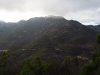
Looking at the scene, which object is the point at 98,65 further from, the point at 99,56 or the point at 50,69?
the point at 50,69

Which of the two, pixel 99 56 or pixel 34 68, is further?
pixel 34 68

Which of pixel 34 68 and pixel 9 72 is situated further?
pixel 9 72

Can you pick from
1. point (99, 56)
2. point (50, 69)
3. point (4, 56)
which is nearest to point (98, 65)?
point (99, 56)

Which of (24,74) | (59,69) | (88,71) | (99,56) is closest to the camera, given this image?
(99,56)

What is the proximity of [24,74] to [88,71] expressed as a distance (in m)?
22.1

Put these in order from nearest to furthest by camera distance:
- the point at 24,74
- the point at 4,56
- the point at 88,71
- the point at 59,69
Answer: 1. the point at 88,71
2. the point at 24,74
3. the point at 4,56
4. the point at 59,69

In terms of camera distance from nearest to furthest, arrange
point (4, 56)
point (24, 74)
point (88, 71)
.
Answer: point (88, 71), point (24, 74), point (4, 56)

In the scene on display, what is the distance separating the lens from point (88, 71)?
58.9 m

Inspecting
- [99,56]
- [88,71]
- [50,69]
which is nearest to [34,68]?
[50,69]

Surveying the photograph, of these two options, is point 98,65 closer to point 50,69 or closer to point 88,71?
point 88,71

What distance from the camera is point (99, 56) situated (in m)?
55.2

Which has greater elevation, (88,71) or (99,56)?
(99,56)

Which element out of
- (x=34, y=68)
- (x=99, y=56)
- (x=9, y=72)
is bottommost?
(x=9, y=72)

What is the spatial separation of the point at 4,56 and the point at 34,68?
17.0 m
